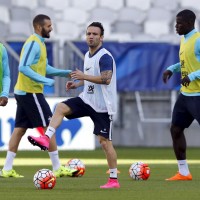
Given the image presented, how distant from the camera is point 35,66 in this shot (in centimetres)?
1318

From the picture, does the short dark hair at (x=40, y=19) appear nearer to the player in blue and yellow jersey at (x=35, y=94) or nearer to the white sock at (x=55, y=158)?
the player in blue and yellow jersey at (x=35, y=94)

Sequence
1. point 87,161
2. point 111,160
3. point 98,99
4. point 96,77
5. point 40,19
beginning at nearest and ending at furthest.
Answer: point 96,77, point 111,160, point 98,99, point 40,19, point 87,161

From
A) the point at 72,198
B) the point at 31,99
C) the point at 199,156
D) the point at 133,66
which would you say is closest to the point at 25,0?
the point at 133,66

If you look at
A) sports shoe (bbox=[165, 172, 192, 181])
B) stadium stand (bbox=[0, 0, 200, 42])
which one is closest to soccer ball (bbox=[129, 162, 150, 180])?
sports shoe (bbox=[165, 172, 192, 181])

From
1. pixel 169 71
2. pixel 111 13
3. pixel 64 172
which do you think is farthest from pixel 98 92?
pixel 111 13

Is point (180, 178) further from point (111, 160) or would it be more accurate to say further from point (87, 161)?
point (87, 161)

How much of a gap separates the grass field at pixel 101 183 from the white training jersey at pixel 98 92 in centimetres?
97

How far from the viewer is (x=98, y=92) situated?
11484 millimetres

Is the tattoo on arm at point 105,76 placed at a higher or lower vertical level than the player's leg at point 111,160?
higher

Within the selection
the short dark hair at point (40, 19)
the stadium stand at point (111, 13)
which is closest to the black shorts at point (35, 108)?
the short dark hair at point (40, 19)

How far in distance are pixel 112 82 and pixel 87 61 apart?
419 millimetres

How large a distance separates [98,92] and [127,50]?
1281cm

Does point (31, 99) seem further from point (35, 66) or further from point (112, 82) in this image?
point (112, 82)

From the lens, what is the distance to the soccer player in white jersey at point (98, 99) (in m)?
11.2
